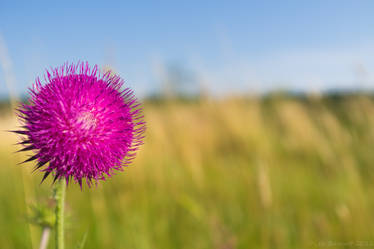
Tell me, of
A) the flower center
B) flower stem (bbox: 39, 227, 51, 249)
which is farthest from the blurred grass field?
the flower center

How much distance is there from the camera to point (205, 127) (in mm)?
6395

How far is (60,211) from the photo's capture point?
801 millimetres

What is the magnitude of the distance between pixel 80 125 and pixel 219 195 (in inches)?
115

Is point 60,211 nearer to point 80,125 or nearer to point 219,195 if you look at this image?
point 80,125

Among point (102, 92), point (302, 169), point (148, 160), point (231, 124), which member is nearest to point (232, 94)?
point (231, 124)

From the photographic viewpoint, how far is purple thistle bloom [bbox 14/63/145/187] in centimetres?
93

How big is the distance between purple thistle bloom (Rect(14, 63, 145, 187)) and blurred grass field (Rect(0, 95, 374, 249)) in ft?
0.70

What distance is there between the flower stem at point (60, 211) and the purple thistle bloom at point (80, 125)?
37mm

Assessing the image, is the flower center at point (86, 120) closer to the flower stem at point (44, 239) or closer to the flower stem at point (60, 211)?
the flower stem at point (60, 211)

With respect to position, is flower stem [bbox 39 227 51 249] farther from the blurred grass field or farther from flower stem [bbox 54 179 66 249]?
flower stem [bbox 54 179 66 249]

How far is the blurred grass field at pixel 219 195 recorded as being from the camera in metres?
2.33

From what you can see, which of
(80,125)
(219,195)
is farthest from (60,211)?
(219,195)

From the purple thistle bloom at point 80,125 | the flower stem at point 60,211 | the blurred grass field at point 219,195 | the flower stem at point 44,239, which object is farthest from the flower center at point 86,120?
the flower stem at point 44,239

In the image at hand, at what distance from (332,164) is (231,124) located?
218 centimetres
